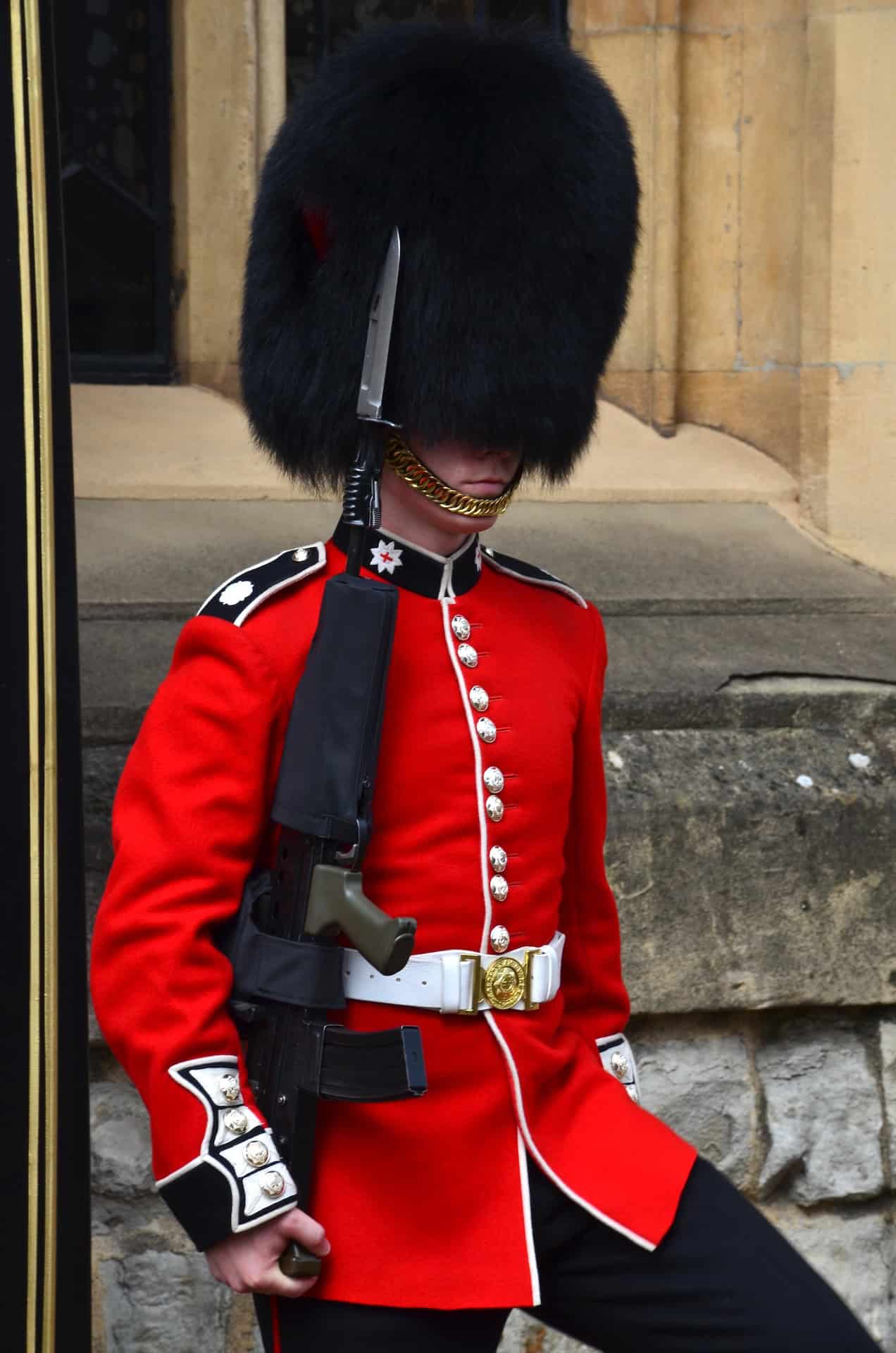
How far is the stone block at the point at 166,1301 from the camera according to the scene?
2541 millimetres

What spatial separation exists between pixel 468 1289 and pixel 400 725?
51 cm

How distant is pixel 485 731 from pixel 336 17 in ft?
6.88

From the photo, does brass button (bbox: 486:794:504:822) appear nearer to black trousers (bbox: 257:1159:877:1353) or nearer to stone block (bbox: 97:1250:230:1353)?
black trousers (bbox: 257:1159:877:1353)

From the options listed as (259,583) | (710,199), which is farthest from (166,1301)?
(710,199)

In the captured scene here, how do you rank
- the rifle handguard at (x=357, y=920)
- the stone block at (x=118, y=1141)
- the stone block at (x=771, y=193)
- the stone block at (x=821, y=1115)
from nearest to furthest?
the rifle handguard at (x=357, y=920)
the stone block at (x=118, y=1141)
the stone block at (x=821, y=1115)
the stone block at (x=771, y=193)

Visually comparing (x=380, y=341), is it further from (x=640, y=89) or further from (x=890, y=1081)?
(x=640, y=89)

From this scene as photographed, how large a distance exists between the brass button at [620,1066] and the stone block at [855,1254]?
1.05m

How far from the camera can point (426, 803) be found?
5.47 feet

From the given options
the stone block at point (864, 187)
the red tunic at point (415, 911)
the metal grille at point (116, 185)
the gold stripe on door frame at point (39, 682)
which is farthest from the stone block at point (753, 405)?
the gold stripe on door frame at point (39, 682)

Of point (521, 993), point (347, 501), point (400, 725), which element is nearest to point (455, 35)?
point (347, 501)

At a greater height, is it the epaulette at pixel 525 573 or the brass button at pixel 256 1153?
the epaulette at pixel 525 573

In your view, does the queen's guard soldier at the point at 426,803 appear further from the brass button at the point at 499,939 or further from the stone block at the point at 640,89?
the stone block at the point at 640,89

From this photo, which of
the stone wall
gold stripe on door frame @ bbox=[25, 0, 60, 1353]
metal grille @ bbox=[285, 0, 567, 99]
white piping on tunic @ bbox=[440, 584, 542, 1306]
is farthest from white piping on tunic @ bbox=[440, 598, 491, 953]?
metal grille @ bbox=[285, 0, 567, 99]

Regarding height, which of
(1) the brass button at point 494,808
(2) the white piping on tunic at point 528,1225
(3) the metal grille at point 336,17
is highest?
(3) the metal grille at point 336,17
